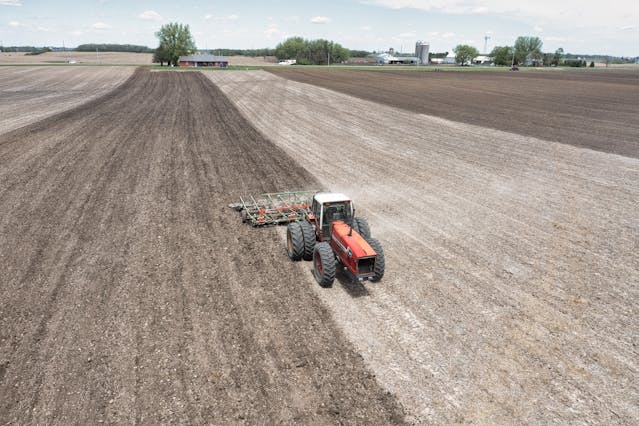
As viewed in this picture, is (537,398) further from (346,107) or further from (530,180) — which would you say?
(346,107)

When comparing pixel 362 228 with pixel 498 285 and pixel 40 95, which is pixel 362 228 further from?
pixel 40 95

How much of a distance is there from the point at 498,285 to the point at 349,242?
169 inches

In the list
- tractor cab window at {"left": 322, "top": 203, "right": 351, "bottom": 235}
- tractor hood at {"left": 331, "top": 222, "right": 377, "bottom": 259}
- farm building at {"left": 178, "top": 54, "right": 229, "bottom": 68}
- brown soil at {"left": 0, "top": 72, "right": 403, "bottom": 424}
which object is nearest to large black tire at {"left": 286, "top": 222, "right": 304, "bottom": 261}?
brown soil at {"left": 0, "top": 72, "right": 403, "bottom": 424}

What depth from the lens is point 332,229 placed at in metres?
10.8

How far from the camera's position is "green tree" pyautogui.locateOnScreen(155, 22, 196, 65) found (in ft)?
412

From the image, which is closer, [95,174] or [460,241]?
[460,241]

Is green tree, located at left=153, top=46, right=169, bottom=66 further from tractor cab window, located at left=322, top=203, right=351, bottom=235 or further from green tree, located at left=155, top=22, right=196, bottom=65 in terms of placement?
tractor cab window, located at left=322, top=203, right=351, bottom=235

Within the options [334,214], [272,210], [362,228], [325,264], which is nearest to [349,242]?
[325,264]

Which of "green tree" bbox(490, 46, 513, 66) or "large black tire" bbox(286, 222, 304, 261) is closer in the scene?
"large black tire" bbox(286, 222, 304, 261)

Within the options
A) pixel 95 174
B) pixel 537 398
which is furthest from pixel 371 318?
pixel 95 174

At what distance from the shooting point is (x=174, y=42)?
421 ft

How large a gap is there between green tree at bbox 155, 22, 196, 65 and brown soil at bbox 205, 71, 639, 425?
12190 cm

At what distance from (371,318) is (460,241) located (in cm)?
533

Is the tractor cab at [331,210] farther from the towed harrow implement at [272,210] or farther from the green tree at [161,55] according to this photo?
Answer: the green tree at [161,55]
